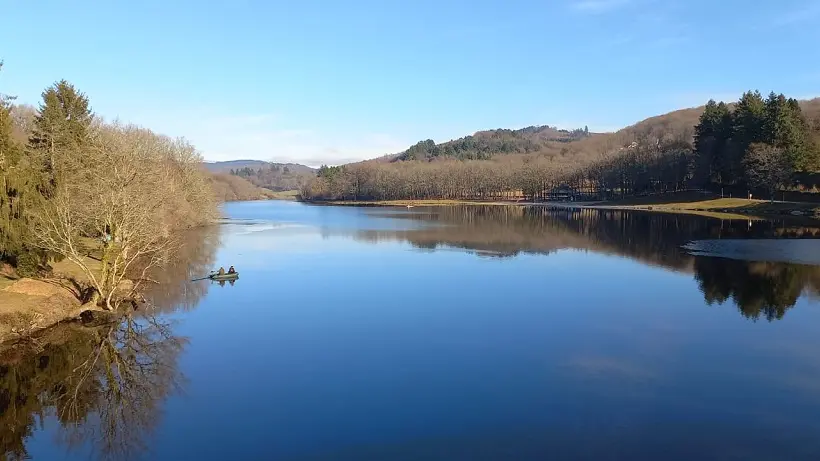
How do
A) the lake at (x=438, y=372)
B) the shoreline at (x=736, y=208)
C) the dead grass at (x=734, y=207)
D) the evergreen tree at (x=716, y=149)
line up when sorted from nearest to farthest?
the lake at (x=438, y=372)
the shoreline at (x=736, y=208)
the dead grass at (x=734, y=207)
the evergreen tree at (x=716, y=149)

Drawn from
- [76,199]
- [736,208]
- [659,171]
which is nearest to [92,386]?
[76,199]

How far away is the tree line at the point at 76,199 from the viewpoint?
22078 millimetres

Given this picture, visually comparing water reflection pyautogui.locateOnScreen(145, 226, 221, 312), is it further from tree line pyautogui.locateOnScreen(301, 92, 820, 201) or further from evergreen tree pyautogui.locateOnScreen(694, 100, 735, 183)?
evergreen tree pyautogui.locateOnScreen(694, 100, 735, 183)

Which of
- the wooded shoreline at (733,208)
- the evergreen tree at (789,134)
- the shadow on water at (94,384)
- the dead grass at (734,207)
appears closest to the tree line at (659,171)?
the evergreen tree at (789,134)

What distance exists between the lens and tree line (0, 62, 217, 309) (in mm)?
22078

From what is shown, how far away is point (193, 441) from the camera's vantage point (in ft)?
39.8

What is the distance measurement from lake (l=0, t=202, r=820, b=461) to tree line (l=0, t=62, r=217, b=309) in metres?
3.11

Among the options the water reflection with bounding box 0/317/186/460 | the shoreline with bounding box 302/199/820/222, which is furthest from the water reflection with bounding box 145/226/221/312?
the shoreline with bounding box 302/199/820/222

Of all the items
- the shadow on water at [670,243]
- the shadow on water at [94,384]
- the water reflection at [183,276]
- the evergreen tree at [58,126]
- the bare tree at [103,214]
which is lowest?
the shadow on water at [670,243]

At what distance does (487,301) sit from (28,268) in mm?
18826

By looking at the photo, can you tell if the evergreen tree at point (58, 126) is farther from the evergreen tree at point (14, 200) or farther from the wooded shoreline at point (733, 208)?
the wooded shoreline at point (733, 208)

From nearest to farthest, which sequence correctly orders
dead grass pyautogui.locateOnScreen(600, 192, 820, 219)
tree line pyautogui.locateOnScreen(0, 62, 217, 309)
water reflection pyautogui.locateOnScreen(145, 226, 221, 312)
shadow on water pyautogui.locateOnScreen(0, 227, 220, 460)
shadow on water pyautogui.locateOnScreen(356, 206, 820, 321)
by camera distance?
shadow on water pyautogui.locateOnScreen(0, 227, 220, 460) < tree line pyautogui.locateOnScreen(0, 62, 217, 309) < water reflection pyautogui.locateOnScreen(145, 226, 221, 312) < shadow on water pyautogui.locateOnScreen(356, 206, 820, 321) < dead grass pyautogui.locateOnScreen(600, 192, 820, 219)

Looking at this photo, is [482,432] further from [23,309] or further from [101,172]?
[101,172]

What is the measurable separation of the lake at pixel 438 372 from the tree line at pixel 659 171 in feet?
174
